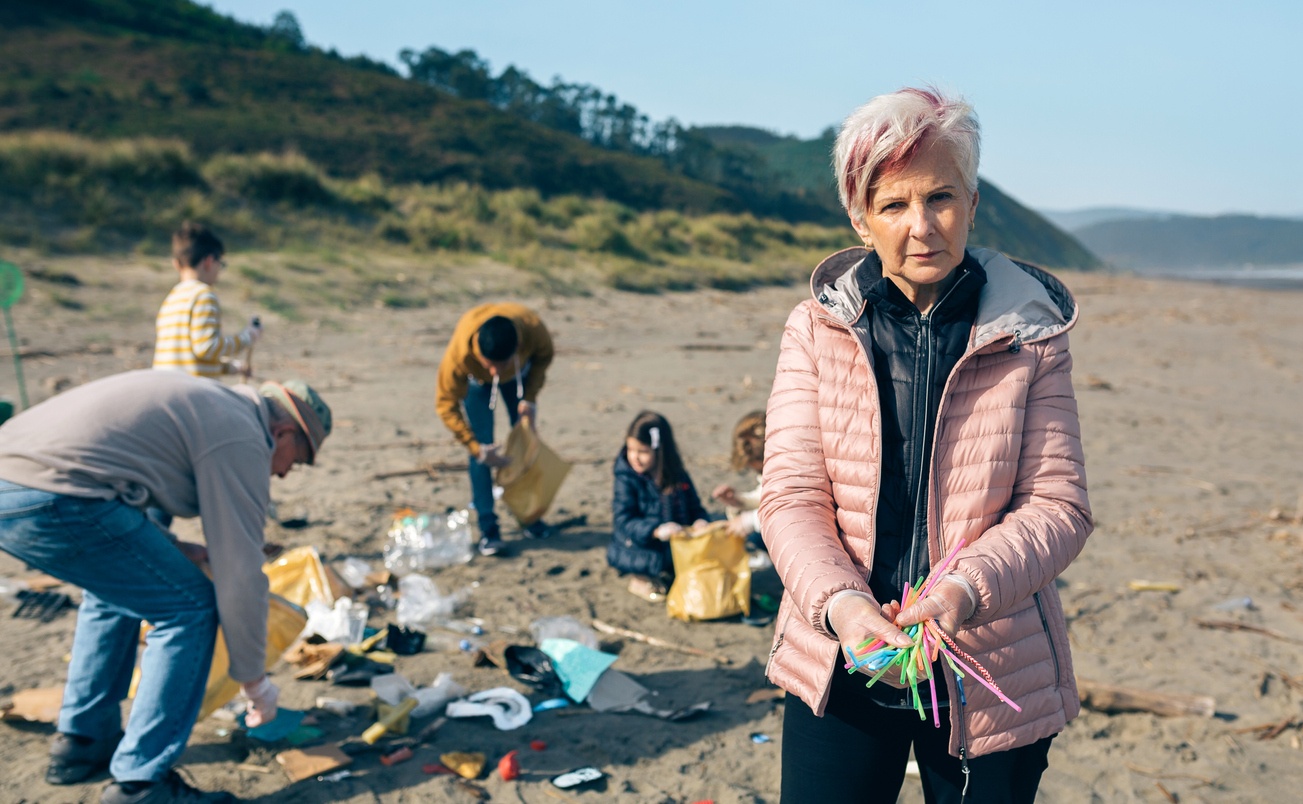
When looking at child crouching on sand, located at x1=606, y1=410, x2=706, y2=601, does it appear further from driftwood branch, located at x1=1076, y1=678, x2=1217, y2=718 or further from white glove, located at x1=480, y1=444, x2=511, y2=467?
driftwood branch, located at x1=1076, y1=678, x2=1217, y2=718

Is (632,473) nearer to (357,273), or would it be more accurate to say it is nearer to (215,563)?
(215,563)

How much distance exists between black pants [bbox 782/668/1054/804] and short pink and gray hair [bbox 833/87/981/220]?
98 cm

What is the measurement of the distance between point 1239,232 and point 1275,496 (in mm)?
174273

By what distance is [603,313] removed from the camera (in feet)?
54.2

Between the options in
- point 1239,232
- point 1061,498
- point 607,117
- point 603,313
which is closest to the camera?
point 1061,498

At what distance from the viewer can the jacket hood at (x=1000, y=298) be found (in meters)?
1.72

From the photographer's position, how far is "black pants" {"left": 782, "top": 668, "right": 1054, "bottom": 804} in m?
1.82

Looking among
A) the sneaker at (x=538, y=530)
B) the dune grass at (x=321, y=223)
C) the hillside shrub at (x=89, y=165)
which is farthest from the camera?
the hillside shrub at (x=89, y=165)

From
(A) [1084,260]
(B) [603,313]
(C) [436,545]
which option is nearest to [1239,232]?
(A) [1084,260]

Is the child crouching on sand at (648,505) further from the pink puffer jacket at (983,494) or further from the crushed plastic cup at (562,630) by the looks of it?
the pink puffer jacket at (983,494)

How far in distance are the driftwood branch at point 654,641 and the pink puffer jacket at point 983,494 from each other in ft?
9.12

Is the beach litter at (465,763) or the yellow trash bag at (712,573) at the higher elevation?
the yellow trash bag at (712,573)

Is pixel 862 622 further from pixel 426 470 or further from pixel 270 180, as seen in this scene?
pixel 270 180

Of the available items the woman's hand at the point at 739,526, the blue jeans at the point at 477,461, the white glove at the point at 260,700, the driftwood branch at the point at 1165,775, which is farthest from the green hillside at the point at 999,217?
the white glove at the point at 260,700
